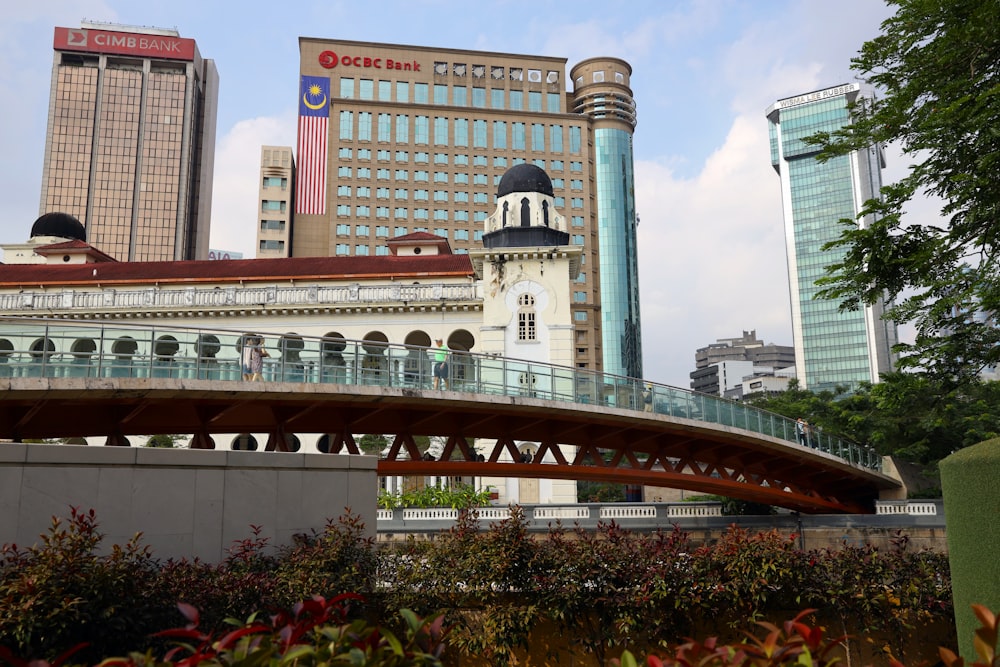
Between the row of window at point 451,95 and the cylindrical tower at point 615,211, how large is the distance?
721 cm

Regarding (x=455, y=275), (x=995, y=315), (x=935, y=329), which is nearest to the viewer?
(x=995, y=315)

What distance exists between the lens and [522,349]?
165 feet

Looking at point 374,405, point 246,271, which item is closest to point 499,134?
point 246,271

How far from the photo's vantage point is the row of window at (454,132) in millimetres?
105625

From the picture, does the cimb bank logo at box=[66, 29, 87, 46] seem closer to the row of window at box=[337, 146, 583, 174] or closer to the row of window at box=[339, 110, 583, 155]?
the row of window at box=[339, 110, 583, 155]

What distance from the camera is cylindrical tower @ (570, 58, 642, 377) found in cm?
10562

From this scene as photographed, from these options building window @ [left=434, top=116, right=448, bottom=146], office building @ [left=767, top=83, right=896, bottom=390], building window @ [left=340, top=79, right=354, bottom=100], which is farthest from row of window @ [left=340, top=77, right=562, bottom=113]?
office building @ [left=767, top=83, right=896, bottom=390]

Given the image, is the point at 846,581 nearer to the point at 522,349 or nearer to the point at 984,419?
the point at 984,419

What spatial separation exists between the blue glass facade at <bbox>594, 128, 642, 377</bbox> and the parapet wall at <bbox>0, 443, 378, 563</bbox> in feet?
298

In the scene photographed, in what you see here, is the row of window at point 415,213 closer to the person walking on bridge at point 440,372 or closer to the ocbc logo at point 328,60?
the ocbc logo at point 328,60

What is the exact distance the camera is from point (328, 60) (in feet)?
360

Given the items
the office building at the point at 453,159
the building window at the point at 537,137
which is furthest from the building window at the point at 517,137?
the building window at the point at 537,137

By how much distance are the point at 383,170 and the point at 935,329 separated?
91.5m

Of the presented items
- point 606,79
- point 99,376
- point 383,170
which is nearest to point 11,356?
point 99,376
